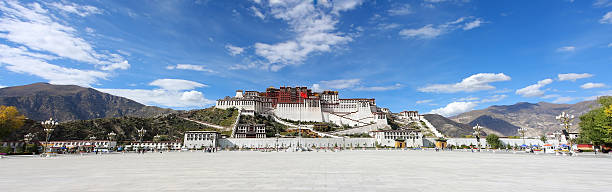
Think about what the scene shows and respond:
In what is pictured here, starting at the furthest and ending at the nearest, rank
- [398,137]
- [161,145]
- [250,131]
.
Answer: [250,131], [398,137], [161,145]

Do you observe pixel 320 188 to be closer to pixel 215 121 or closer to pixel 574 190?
pixel 574 190

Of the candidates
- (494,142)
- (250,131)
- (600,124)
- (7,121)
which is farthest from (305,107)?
(600,124)

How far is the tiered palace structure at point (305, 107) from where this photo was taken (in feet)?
364

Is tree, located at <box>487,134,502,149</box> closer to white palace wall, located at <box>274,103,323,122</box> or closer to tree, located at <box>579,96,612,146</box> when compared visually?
tree, located at <box>579,96,612,146</box>

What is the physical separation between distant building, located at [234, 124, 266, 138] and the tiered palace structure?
18.1 metres

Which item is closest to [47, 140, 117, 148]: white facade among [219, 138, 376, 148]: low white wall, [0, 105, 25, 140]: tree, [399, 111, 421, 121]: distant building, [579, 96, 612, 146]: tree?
[0, 105, 25, 140]: tree

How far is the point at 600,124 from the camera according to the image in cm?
3925

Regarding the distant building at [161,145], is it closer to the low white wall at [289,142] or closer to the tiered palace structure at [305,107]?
the low white wall at [289,142]

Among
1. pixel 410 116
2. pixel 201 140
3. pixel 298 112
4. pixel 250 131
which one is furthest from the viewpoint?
pixel 410 116

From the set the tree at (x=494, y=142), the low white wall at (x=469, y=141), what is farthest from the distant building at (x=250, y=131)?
the tree at (x=494, y=142)

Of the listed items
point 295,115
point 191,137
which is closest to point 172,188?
point 191,137

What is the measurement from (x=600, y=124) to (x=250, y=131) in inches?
3040

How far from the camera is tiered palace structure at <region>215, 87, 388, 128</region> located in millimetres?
110875

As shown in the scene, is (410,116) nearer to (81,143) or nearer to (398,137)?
(398,137)
